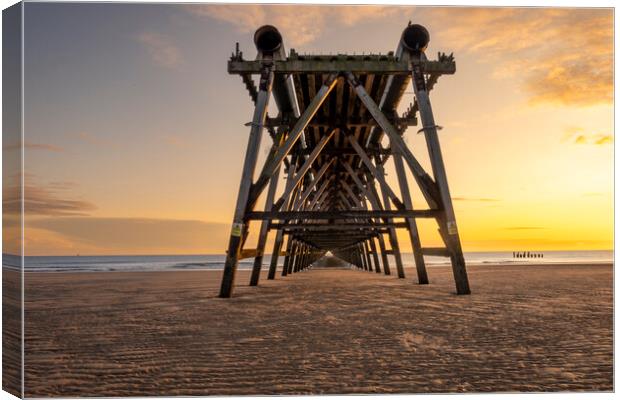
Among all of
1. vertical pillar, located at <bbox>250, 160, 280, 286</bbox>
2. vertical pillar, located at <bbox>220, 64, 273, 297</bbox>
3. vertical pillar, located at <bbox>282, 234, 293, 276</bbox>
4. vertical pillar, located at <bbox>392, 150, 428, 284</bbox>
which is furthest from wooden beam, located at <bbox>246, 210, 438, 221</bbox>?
vertical pillar, located at <bbox>282, 234, 293, 276</bbox>

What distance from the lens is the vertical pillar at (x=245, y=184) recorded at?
21.7 ft

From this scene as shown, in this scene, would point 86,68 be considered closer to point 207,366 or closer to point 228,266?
point 228,266

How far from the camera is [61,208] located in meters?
6.04

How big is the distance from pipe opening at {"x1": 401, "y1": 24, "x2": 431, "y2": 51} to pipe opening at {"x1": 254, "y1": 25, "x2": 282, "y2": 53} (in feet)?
5.93

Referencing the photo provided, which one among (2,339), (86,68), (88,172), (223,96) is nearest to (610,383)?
(2,339)

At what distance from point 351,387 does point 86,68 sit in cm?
474

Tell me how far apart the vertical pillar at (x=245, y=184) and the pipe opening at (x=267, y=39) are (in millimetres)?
260

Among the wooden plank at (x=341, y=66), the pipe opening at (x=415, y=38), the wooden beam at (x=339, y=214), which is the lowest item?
the wooden beam at (x=339, y=214)

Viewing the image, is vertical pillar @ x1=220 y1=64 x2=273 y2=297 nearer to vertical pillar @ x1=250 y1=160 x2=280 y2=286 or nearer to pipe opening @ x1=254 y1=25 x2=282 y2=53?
pipe opening @ x1=254 y1=25 x2=282 y2=53

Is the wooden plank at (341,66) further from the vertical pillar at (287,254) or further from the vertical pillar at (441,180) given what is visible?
the vertical pillar at (287,254)

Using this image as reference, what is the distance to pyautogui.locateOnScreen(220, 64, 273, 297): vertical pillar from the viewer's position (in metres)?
6.62

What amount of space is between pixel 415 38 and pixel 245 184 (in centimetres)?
322

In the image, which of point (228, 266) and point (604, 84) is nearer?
Answer: point (604, 84)

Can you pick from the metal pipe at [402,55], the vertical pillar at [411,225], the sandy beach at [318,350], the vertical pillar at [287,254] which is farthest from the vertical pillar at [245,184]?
the vertical pillar at [287,254]
